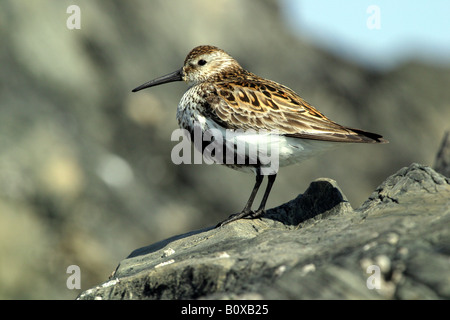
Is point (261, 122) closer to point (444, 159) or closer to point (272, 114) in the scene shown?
point (272, 114)

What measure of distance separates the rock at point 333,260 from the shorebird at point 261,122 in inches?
60.7

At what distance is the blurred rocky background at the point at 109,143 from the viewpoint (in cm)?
1908

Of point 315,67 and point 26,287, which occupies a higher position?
point 315,67

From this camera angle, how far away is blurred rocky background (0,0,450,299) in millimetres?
19078

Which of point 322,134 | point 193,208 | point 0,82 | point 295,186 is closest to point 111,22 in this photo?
point 0,82

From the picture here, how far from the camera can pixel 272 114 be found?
10859 mm

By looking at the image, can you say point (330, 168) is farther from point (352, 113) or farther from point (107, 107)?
point (107, 107)

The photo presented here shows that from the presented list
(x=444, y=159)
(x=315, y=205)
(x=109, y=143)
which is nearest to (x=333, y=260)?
(x=315, y=205)

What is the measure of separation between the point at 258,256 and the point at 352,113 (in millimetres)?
23912

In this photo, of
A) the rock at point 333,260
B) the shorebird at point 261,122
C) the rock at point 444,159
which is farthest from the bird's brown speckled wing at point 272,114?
the rock at point 444,159

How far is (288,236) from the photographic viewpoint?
26.7 ft

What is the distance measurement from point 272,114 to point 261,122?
242mm

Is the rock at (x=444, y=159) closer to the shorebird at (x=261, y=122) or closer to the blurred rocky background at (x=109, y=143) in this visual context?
the shorebird at (x=261, y=122)
